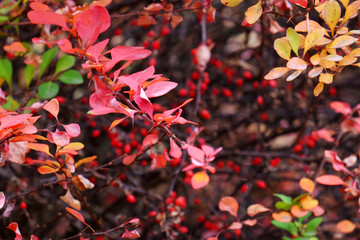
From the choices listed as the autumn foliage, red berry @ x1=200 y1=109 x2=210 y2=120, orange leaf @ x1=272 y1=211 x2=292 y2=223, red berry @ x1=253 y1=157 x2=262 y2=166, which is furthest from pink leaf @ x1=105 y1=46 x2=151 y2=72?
red berry @ x1=253 y1=157 x2=262 y2=166

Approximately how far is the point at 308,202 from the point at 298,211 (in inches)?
1.3

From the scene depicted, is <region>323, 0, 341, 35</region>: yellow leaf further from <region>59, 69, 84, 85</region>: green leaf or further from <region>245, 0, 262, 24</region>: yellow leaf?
<region>59, 69, 84, 85</region>: green leaf

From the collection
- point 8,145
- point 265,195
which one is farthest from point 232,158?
point 8,145

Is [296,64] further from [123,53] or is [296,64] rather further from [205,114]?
[205,114]

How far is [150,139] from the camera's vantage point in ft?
2.69

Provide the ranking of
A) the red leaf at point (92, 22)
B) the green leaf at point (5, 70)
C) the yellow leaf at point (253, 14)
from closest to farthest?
the red leaf at point (92, 22) → the yellow leaf at point (253, 14) → the green leaf at point (5, 70)

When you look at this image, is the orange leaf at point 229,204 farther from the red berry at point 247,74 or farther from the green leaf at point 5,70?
the red berry at point 247,74

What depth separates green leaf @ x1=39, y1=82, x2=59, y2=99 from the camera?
997 millimetres

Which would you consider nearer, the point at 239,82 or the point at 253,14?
the point at 253,14

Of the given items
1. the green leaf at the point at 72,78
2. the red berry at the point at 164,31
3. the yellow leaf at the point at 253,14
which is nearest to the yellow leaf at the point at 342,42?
the yellow leaf at the point at 253,14

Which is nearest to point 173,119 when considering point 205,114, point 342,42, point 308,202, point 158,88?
point 158,88

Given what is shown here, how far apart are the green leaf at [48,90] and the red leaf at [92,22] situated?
1.31 feet

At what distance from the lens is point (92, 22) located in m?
0.62

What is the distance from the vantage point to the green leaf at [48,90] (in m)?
1.00
